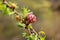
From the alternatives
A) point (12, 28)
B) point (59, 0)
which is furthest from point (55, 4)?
point (12, 28)

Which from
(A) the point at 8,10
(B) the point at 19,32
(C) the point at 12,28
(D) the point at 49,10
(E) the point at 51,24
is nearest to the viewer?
(A) the point at 8,10

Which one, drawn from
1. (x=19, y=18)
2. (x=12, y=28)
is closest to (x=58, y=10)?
(x=12, y=28)

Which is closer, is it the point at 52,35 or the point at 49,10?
the point at 52,35

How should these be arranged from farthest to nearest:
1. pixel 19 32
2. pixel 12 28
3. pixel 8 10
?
pixel 12 28 < pixel 19 32 < pixel 8 10

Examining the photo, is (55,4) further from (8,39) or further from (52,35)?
(8,39)

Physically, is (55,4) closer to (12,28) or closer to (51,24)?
(51,24)

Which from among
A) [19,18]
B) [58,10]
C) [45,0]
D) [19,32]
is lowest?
[19,18]

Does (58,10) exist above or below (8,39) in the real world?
above
